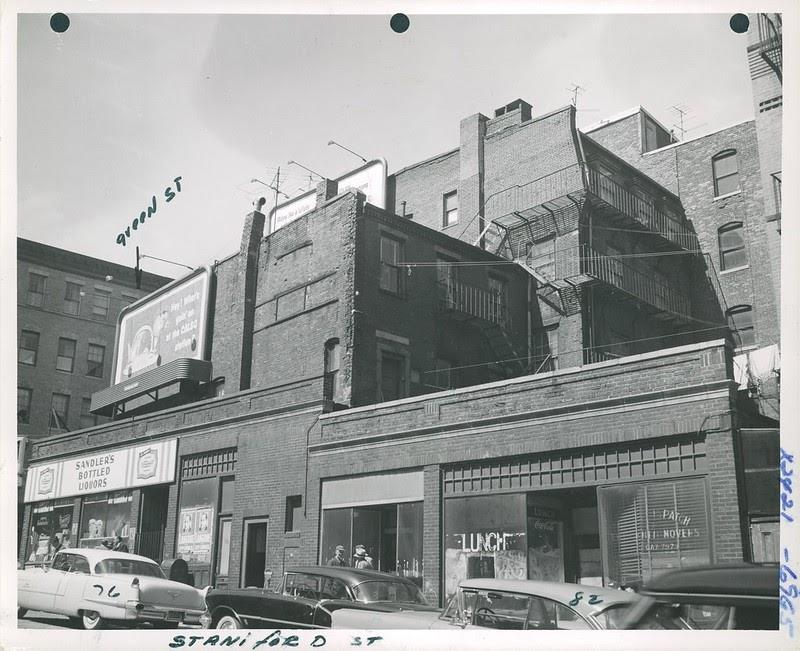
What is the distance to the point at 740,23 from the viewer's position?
9.93m

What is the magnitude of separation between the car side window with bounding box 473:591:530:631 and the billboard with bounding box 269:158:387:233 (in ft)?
68.6

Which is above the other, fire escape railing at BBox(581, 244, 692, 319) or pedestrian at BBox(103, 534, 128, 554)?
fire escape railing at BBox(581, 244, 692, 319)

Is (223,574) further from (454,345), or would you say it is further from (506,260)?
(506,260)

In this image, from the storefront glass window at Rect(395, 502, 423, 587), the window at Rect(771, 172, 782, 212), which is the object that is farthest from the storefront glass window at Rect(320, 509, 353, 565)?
the window at Rect(771, 172, 782, 212)

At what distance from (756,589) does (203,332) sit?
21.7m

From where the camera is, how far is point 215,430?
21.4m

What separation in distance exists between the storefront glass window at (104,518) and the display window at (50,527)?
0.53 meters

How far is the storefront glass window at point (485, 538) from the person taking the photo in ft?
51.5

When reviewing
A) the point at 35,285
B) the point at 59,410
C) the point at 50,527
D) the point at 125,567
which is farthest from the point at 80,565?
the point at 59,410

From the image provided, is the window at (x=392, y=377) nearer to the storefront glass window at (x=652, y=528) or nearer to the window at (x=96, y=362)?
the storefront glass window at (x=652, y=528)

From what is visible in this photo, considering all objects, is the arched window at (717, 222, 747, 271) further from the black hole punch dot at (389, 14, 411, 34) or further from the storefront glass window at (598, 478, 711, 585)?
the black hole punch dot at (389, 14, 411, 34)

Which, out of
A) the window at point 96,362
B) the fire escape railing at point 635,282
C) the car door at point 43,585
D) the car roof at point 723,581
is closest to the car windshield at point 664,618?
the car roof at point 723,581

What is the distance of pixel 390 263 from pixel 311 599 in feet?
41.4

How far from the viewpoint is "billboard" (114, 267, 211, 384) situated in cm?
2609
